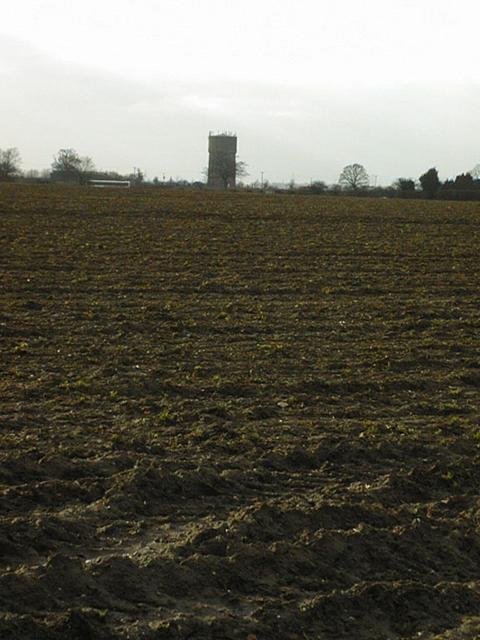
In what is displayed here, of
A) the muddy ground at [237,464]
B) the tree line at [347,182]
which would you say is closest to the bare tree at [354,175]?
the tree line at [347,182]

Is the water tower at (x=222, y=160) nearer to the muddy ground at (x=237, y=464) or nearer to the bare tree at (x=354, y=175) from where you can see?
the bare tree at (x=354, y=175)

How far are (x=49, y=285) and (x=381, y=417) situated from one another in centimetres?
816

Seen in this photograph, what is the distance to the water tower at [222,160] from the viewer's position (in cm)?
12144

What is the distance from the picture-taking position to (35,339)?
10211 millimetres

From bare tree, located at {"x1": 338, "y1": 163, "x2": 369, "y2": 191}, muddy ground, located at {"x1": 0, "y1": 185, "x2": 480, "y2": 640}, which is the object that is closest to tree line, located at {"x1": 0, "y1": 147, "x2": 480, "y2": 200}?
bare tree, located at {"x1": 338, "y1": 163, "x2": 369, "y2": 191}

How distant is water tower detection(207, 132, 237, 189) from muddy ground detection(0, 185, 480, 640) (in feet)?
355

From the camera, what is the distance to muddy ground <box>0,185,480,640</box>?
4.38 meters

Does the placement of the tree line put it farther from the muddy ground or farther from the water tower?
the muddy ground

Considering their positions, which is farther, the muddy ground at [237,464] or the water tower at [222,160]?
the water tower at [222,160]

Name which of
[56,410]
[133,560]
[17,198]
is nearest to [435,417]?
[56,410]

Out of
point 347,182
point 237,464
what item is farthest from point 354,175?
point 237,464

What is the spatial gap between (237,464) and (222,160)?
11923 cm

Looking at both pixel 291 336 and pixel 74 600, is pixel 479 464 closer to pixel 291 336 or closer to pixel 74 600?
pixel 74 600

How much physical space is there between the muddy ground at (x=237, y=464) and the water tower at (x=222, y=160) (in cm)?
10830
